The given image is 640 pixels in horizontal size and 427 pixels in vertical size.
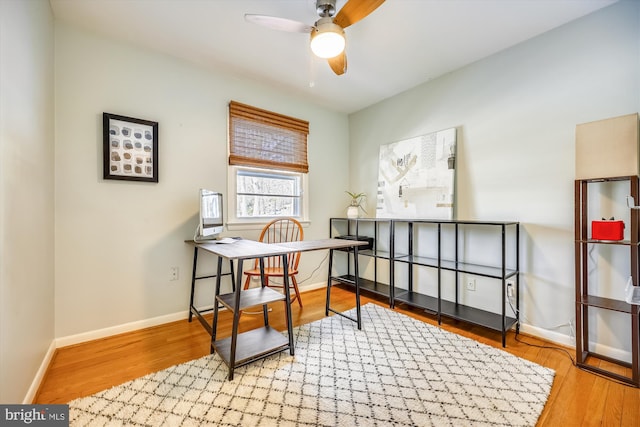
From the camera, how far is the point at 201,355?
1958 millimetres

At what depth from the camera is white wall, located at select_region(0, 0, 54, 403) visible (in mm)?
1208

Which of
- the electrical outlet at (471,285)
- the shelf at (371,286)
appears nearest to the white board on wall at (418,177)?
the electrical outlet at (471,285)

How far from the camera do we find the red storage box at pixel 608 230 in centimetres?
167

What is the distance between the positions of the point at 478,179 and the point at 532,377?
5.25 feet

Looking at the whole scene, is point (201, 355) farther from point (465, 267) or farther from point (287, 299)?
point (465, 267)

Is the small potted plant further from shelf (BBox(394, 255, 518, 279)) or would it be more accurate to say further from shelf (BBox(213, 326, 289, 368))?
shelf (BBox(213, 326, 289, 368))

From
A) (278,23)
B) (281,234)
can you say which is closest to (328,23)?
(278,23)

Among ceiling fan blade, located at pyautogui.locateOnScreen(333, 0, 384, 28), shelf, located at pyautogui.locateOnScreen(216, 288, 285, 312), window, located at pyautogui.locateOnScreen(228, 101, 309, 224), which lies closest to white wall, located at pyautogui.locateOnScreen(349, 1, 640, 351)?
ceiling fan blade, located at pyautogui.locateOnScreen(333, 0, 384, 28)

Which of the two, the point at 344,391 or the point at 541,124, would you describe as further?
the point at 541,124

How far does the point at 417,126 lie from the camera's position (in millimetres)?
3074

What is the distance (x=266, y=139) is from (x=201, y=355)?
85.9 inches

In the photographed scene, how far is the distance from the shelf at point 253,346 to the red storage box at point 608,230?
212 cm

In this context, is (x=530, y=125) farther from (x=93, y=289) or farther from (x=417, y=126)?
(x=93, y=289)

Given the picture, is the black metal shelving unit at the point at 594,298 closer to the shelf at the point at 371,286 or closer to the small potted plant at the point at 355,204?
the shelf at the point at 371,286
